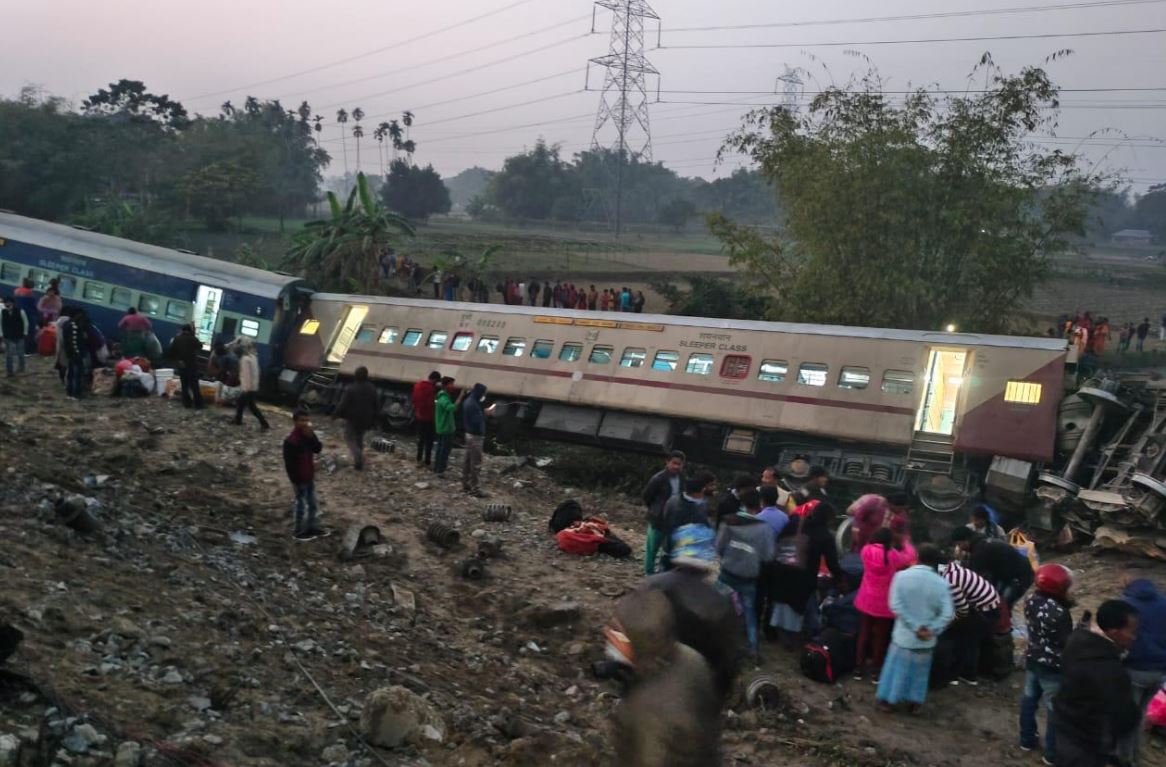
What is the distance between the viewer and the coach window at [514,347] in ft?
62.8

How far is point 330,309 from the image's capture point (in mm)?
22125

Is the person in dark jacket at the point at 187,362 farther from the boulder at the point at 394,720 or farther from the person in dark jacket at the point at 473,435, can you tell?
the boulder at the point at 394,720

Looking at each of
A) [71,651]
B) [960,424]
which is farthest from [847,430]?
[71,651]

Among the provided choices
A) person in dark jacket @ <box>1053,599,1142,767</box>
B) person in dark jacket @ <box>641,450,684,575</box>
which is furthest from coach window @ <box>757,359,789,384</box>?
person in dark jacket @ <box>1053,599,1142,767</box>

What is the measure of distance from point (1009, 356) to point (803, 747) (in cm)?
948

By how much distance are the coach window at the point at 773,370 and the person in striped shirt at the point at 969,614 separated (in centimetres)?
815

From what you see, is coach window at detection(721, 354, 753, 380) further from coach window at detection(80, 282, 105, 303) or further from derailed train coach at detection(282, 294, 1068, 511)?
coach window at detection(80, 282, 105, 303)

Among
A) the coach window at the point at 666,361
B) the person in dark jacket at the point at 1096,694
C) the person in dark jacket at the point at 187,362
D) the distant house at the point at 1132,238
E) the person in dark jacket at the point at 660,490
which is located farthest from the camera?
the distant house at the point at 1132,238

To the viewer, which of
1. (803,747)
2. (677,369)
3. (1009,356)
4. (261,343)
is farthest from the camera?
(261,343)

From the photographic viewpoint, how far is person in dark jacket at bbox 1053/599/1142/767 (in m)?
5.54

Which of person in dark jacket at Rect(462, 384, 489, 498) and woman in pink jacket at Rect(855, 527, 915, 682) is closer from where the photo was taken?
woman in pink jacket at Rect(855, 527, 915, 682)

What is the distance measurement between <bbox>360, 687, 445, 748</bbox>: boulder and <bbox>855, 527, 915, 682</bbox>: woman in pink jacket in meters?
3.77

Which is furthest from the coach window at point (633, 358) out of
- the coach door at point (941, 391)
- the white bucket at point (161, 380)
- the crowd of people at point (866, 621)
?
Result: the white bucket at point (161, 380)

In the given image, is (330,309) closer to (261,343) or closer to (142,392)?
(261,343)
